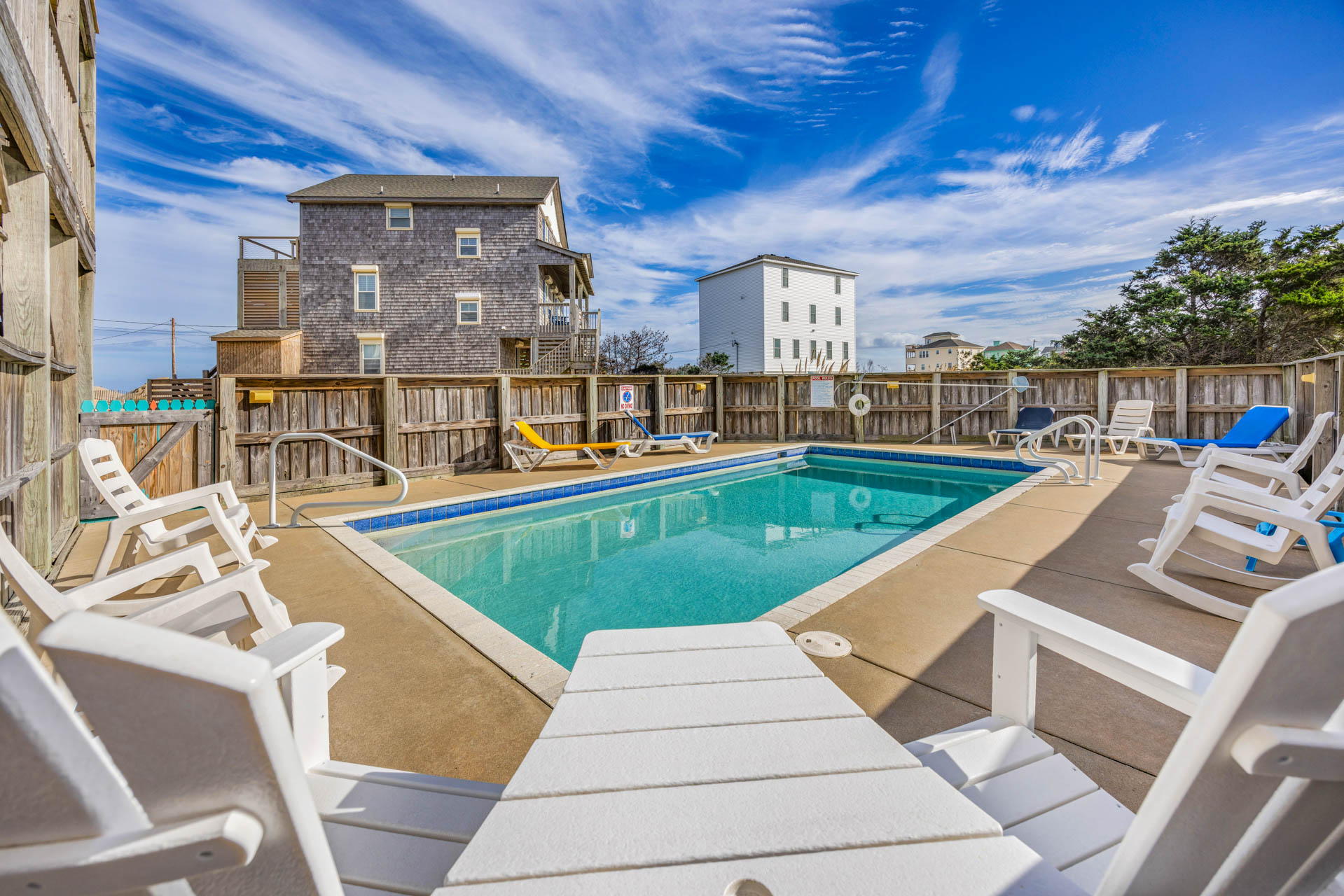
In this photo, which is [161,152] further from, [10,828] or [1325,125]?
[1325,125]

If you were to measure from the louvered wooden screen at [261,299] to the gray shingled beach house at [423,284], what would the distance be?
4.86ft

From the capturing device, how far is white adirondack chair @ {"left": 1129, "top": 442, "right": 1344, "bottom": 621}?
2.82 m

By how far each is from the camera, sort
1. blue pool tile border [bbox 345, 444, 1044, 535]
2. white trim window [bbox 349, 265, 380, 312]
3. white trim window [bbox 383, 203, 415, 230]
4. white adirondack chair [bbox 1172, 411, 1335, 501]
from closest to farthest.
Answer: white adirondack chair [bbox 1172, 411, 1335, 501] → blue pool tile border [bbox 345, 444, 1044, 535] → white trim window [bbox 349, 265, 380, 312] → white trim window [bbox 383, 203, 415, 230]

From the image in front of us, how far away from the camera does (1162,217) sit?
23.0 m

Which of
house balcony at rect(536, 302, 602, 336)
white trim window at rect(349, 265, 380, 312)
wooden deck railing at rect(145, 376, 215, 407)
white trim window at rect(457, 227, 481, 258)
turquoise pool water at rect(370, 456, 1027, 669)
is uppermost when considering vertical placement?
white trim window at rect(457, 227, 481, 258)

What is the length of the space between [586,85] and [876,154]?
10.9 meters

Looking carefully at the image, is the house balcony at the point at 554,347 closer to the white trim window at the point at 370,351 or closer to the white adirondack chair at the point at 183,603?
the white trim window at the point at 370,351

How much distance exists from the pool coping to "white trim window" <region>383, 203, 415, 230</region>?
Answer: 1456 cm

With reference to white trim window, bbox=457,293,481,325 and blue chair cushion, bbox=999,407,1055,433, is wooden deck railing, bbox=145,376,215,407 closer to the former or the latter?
white trim window, bbox=457,293,481,325

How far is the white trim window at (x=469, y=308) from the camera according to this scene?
18.2 m

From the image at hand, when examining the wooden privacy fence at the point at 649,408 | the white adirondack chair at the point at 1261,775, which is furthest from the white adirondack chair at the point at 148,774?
the wooden privacy fence at the point at 649,408

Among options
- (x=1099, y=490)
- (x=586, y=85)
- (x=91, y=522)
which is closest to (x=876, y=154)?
(x=586, y=85)

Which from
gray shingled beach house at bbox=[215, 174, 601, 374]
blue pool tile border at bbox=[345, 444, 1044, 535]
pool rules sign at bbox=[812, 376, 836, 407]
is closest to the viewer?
blue pool tile border at bbox=[345, 444, 1044, 535]

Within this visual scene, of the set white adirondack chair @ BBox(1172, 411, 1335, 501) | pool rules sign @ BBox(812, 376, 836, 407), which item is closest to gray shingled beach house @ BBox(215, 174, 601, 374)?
pool rules sign @ BBox(812, 376, 836, 407)
